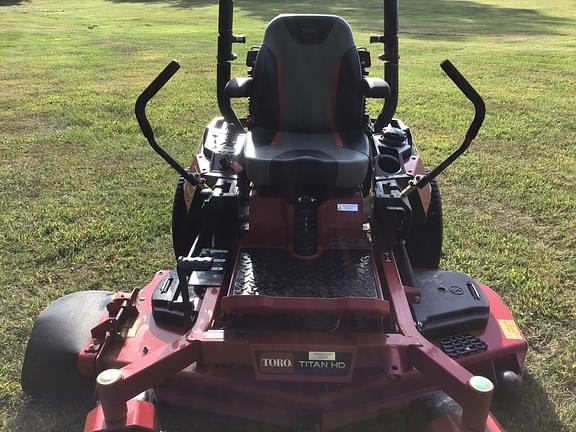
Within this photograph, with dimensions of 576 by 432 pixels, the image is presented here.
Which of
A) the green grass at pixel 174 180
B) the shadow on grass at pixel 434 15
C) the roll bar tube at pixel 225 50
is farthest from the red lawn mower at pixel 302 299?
the shadow on grass at pixel 434 15

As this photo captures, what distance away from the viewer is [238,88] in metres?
2.88

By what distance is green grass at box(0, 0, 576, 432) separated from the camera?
9.28 ft

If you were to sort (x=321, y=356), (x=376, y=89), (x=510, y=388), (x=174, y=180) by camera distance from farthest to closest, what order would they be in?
(x=174, y=180), (x=376, y=89), (x=510, y=388), (x=321, y=356)

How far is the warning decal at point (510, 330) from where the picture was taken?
237cm

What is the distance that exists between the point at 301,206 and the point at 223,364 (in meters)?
0.66

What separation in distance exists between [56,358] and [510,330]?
5.77 feet

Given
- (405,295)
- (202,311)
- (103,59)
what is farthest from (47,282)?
(103,59)

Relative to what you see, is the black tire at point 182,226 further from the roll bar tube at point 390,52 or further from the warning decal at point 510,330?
the warning decal at point 510,330

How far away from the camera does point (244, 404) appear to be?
2.19 meters

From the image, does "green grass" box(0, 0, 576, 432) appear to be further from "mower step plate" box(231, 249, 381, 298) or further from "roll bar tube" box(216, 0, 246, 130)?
"roll bar tube" box(216, 0, 246, 130)

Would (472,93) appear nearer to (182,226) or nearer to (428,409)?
(428,409)

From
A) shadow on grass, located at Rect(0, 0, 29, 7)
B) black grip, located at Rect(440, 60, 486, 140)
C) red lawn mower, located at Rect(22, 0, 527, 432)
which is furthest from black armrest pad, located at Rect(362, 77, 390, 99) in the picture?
shadow on grass, located at Rect(0, 0, 29, 7)

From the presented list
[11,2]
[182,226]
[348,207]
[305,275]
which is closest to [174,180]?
[182,226]

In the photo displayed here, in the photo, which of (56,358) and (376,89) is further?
(376,89)
